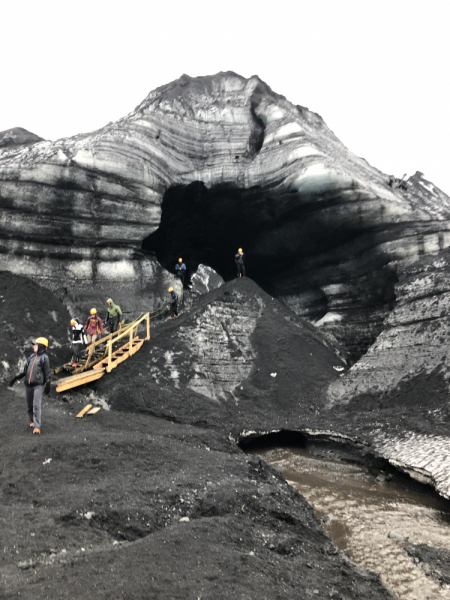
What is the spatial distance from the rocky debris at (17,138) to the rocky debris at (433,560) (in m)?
18.0

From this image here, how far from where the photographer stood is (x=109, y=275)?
53.7 feet

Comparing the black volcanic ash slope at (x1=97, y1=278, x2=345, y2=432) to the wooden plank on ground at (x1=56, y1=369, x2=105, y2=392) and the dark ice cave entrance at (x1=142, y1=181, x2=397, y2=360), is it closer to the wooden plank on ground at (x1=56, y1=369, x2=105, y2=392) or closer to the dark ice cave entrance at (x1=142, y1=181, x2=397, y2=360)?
the wooden plank on ground at (x1=56, y1=369, x2=105, y2=392)

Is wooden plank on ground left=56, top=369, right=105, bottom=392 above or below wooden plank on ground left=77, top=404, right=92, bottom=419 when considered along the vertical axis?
above

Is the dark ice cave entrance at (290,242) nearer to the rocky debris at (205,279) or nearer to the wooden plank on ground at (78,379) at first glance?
the wooden plank on ground at (78,379)

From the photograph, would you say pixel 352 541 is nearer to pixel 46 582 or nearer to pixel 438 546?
pixel 438 546

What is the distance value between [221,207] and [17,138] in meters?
9.15

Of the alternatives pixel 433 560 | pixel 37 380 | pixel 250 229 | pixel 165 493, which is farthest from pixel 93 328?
pixel 250 229

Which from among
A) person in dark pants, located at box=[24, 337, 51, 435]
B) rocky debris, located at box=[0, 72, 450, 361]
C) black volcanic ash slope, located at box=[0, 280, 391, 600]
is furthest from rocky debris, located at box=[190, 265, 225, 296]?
person in dark pants, located at box=[24, 337, 51, 435]

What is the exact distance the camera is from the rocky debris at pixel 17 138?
18094 millimetres

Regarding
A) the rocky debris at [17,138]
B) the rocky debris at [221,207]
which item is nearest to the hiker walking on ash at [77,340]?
A: the rocky debris at [221,207]

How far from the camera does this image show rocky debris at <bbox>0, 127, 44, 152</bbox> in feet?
59.4

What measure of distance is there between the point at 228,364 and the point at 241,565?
916 centimetres

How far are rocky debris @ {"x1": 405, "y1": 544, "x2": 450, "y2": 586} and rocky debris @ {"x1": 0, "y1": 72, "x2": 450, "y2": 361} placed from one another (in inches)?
414

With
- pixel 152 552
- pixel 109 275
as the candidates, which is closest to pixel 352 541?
pixel 152 552
